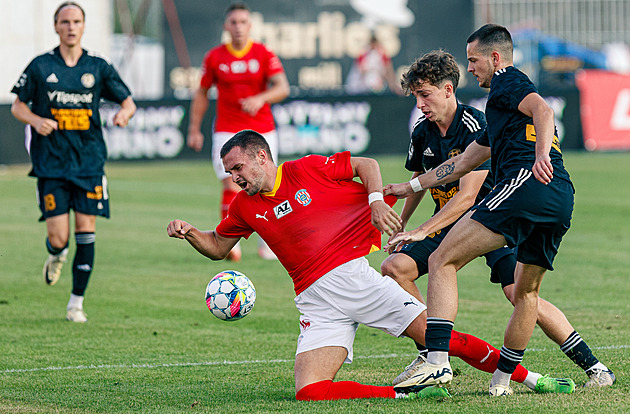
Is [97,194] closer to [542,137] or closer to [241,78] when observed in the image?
[241,78]

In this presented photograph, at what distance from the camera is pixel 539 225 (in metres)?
5.29

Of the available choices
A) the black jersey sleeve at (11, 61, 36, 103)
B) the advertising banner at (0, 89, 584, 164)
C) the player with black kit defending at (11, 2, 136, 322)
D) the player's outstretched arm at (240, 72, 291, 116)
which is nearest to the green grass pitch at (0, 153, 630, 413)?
the player with black kit defending at (11, 2, 136, 322)

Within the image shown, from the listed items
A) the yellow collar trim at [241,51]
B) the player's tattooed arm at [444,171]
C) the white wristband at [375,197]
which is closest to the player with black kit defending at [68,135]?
the yellow collar trim at [241,51]

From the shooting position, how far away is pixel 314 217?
5.91 metres

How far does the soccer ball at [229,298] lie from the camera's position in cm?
611

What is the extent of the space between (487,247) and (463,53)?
1019 inches

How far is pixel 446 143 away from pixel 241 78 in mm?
5737

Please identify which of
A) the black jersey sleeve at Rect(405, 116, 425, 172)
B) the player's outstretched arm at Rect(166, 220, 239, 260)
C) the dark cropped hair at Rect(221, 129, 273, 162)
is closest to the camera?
the dark cropped hair at Rect(221, 129, 273, 162)

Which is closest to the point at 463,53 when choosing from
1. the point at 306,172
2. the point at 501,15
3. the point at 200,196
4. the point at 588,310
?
the point at 501,15

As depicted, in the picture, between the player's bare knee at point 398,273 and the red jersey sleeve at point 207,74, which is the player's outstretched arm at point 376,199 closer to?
the player's bare knee at point 398,273

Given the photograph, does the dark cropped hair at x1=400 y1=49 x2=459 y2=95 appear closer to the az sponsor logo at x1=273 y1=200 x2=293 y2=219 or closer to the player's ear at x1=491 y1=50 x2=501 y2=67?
the player's ear at x1=491 y1=50 x2=501 y2=67

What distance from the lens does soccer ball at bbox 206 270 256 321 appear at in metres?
6.11

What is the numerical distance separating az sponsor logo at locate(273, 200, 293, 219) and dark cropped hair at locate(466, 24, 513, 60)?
1437mm

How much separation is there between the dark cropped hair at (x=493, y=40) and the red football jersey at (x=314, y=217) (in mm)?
1057
